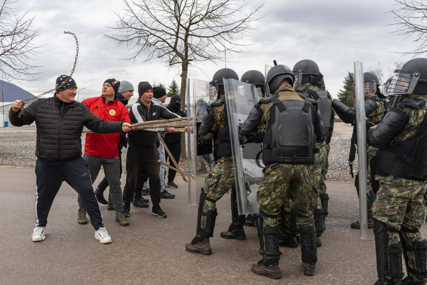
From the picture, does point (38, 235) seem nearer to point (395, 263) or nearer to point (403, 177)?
point (395, 263)

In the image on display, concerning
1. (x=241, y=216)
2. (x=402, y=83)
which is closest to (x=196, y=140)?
(x=241, y=216)

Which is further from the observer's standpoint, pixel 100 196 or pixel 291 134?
pixel 100 196

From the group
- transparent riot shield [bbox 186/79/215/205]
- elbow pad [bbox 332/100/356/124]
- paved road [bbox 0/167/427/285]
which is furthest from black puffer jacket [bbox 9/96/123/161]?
elbow pad [bbox 332/100/356/124]

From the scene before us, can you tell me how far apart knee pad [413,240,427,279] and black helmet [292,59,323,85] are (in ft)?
8.24

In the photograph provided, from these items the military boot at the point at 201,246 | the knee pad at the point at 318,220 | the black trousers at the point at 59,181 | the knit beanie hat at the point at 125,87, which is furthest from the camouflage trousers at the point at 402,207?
the knit beanie hat at the point at 125,87

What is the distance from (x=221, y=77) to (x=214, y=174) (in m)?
1.09

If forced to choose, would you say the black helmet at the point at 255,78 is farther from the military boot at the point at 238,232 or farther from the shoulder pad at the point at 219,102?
the military boot at the point at 238,232

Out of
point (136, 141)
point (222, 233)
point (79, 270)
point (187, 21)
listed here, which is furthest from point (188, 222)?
point (187, 21)

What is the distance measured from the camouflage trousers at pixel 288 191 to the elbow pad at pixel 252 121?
0.40m

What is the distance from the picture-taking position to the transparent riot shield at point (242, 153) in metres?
3.69

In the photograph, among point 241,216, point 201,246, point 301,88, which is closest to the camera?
point 201,246

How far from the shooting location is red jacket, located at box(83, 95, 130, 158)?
4.82 m

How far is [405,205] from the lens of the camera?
285 centimetres

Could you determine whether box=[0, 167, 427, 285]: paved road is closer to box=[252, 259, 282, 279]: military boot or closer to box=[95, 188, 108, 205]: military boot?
box=[252, 259, 282, 279]: military boot
